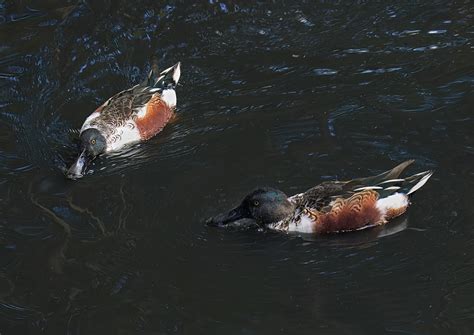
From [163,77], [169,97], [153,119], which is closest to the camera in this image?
[153,119]

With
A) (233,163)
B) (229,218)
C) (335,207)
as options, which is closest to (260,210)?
(229,218)

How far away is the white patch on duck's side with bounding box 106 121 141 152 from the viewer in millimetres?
9812

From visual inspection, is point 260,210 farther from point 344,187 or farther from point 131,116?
point 131,116

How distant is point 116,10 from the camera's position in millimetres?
12055

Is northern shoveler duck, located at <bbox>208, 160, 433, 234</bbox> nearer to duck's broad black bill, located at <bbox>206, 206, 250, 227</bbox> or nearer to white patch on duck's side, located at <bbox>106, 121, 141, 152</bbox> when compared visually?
duck's broad black bill, located at <bbox>206, 206, 250, 227</bbox>

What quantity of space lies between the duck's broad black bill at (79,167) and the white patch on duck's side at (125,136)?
0.58 m

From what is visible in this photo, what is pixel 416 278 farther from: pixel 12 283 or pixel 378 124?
pixel 12 283

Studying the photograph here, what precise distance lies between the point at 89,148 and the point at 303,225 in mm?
2802

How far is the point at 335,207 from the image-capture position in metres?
7.60

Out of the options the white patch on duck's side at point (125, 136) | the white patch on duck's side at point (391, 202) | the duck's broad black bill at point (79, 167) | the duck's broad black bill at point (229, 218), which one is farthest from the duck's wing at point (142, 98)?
the white patch on duck's side at point (391, 202)

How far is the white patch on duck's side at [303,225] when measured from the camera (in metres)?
7.67

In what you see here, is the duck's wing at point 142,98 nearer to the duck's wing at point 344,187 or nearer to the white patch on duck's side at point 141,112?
the white patch on duck's side at point 141,112

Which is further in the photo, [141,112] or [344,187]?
[141,112]

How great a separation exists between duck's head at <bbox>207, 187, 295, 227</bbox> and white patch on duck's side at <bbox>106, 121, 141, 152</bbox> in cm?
247
